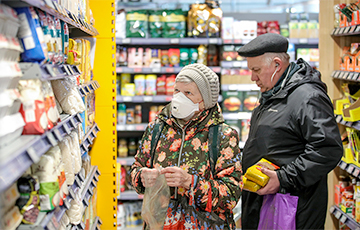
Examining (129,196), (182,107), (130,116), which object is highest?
(182,107)

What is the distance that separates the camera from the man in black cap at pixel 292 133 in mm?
2387

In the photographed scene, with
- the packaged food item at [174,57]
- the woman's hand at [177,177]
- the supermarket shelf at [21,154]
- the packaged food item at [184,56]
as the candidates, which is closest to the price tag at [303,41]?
the packaged food item at [184,56]

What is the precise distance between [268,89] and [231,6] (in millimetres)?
7244

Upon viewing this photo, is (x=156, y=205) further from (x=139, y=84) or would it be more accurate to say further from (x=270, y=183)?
(x=139, y=84)

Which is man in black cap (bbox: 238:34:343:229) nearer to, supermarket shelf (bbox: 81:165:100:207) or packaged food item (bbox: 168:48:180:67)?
supermarket shelf (bbox: 81:165:100:207)

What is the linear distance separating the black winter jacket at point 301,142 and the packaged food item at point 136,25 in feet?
9.44

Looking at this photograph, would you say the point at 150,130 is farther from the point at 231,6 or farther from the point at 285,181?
the point at 231,6

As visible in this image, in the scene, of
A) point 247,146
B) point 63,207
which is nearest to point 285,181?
point 247,146

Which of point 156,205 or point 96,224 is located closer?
point 156,205

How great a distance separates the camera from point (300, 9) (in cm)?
905

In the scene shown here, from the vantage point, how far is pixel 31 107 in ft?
4.23

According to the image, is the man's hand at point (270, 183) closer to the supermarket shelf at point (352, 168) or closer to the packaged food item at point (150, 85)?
the supermarket shelf at point (352, 168)

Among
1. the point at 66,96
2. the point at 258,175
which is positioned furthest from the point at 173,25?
the point at 66,96

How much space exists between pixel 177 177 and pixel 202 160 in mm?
195
